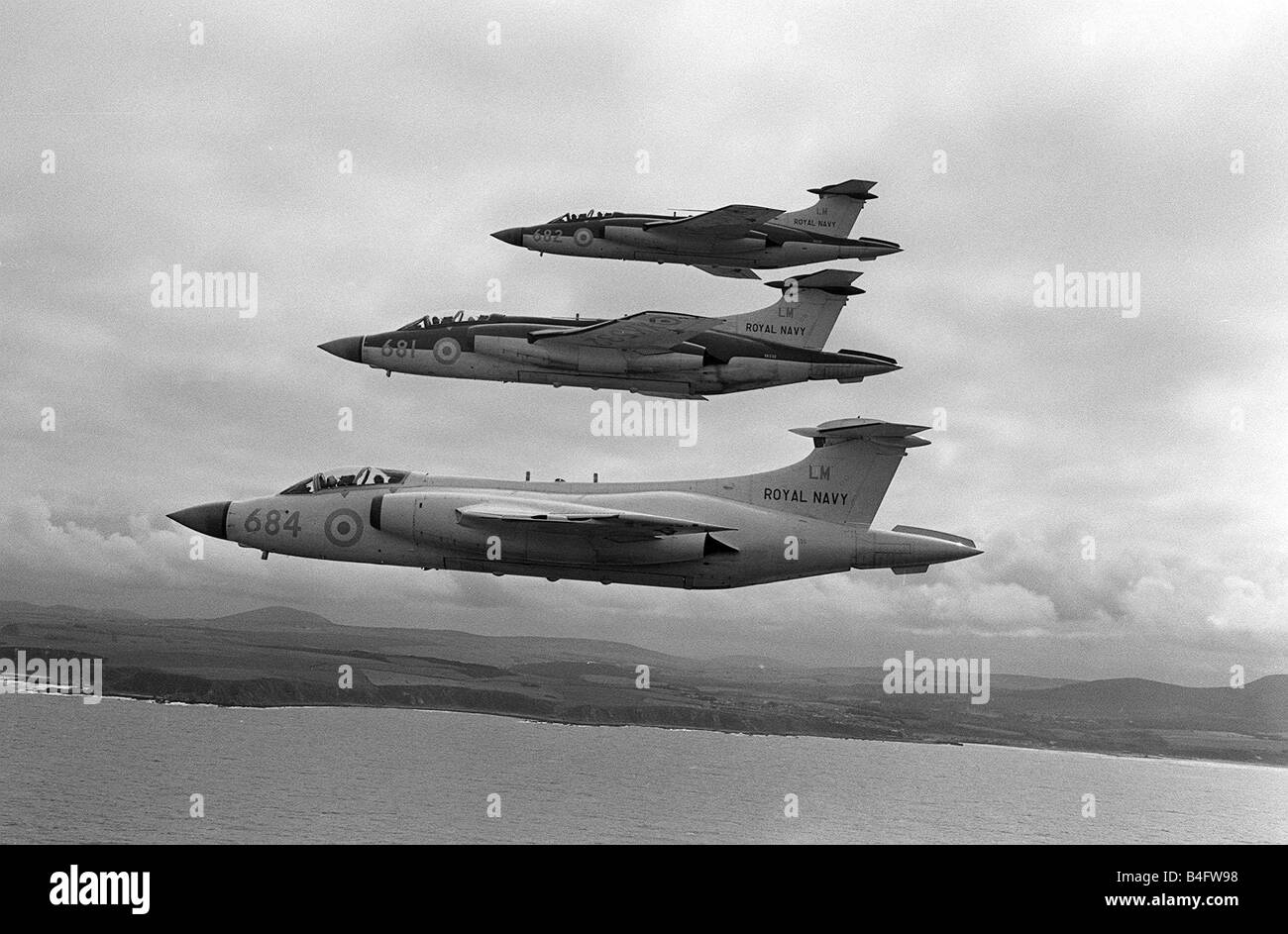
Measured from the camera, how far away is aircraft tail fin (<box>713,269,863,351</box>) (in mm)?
39375

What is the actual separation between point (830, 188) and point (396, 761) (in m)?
81.6

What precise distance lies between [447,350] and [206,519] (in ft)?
33.2

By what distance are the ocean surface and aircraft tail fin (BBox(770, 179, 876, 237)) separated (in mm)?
41679

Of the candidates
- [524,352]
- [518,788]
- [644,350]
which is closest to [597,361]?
[644,350]

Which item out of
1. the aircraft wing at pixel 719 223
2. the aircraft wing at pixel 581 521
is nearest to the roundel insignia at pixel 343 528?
the aircraft wing at pixel 581 521

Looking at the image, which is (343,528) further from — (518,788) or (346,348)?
(518,788)

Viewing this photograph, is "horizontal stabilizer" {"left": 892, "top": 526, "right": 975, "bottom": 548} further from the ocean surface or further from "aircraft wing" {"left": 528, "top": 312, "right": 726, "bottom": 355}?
the ocean surface

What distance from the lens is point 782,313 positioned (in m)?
39.6

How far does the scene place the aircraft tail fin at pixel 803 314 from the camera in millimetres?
39375

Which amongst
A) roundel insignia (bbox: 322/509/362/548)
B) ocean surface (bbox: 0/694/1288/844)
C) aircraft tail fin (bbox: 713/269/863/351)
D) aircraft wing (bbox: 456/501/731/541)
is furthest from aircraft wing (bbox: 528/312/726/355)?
ocean surface (bbox: 0/694/1288/844)

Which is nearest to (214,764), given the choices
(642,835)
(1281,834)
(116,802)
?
(116,802)

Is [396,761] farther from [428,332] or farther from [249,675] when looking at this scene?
[428,332]

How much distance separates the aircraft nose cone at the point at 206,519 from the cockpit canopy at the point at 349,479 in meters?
1.62

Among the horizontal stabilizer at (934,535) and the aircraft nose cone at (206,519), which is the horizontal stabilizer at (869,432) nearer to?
the horizontal stabilizer at (934,535)
